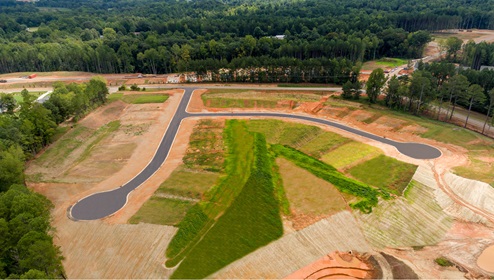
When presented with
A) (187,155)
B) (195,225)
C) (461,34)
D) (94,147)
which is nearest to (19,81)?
(94,147)

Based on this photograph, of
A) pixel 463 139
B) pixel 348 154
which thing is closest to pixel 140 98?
pixel 348 154

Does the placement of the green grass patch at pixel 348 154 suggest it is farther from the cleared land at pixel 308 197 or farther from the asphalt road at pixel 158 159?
the cleared land at pixel 308 197

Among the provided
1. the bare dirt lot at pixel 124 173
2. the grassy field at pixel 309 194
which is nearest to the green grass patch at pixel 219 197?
the bare dirt lot at pixel 124 173

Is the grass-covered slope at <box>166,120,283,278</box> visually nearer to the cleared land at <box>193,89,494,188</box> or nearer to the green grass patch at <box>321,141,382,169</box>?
the green grass patch at <box>321,141,382,169</box>

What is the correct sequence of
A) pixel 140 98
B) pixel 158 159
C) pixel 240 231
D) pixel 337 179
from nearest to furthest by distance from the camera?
pixel 240 231, pixel 337 179, pixel 158 159, pixel 140 98

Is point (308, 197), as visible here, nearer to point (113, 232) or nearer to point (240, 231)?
point (240, 231)

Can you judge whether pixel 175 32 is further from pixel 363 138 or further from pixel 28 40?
pixel 363 138
